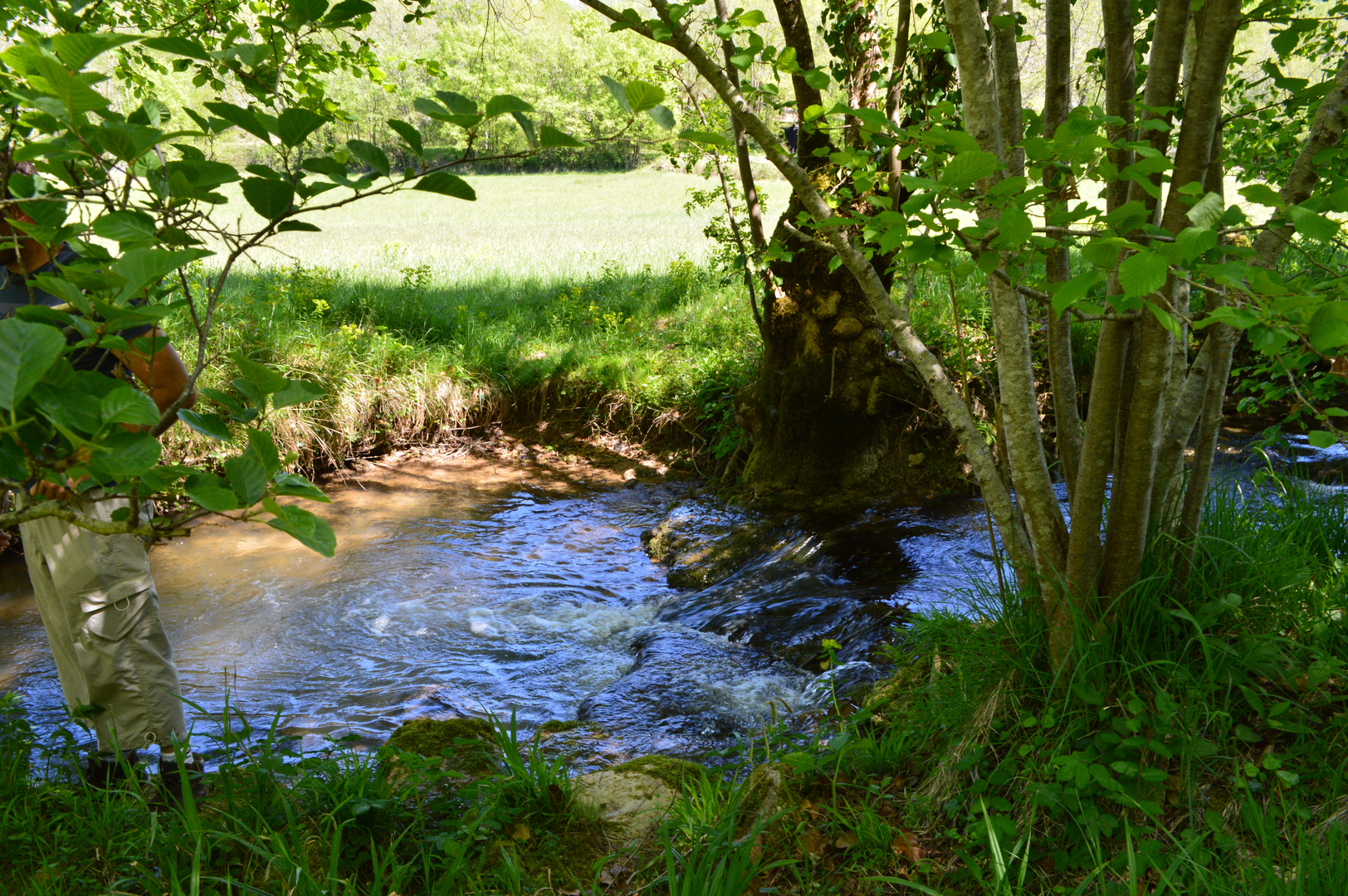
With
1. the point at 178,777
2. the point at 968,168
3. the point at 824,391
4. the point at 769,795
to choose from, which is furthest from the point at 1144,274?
the point at 824,391

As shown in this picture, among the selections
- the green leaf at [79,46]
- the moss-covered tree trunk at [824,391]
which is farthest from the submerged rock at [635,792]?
the moss-covered tree trunk at [824,391]

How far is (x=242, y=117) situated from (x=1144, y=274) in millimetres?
1349

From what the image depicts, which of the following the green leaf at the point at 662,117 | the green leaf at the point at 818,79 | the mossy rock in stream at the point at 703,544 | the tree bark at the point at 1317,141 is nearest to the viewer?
the green leaf at the point at 662,117

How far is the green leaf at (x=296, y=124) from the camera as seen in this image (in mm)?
1111

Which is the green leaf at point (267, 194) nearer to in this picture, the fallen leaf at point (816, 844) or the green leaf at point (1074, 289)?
the green leaf at point (1074, 289)

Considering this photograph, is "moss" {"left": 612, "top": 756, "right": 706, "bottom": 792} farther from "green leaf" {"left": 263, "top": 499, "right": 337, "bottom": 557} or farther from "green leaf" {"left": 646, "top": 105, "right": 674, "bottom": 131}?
"green leaf" {"left": 646, "top": 105, "right": 674, "bottom": 131}

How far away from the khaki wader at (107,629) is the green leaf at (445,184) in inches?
74.5

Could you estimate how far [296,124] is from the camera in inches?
44.4

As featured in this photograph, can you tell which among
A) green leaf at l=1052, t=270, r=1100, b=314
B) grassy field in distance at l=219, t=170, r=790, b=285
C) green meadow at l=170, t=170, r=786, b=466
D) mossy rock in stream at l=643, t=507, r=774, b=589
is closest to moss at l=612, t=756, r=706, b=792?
green leaf at l=1052, t=270, r=1100, b=314

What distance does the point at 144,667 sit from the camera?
2.60 m

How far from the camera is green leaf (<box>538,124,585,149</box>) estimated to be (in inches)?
41.3

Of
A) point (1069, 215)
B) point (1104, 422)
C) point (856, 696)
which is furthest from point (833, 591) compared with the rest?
point (1069, 215)

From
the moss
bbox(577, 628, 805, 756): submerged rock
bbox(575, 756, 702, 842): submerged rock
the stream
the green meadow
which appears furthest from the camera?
the green meadow

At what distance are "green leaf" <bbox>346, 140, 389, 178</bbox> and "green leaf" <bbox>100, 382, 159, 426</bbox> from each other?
46 centimetres
